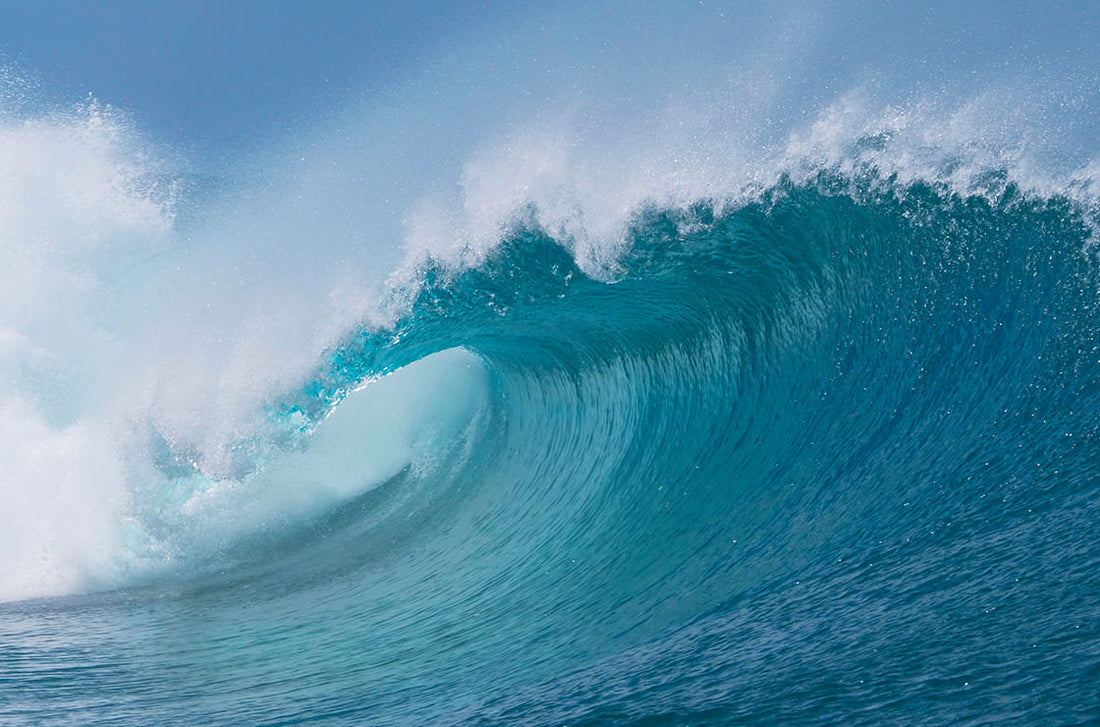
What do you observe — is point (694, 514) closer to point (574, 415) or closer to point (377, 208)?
point (574, 415)

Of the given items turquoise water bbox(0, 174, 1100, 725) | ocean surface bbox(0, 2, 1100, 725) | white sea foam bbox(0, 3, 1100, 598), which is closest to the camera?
turquoise water bbox(0, 174, 1100, 725)

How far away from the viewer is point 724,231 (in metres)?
7.61

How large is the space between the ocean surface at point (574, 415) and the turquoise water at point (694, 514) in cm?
3

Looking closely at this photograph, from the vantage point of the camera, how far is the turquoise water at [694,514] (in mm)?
3670

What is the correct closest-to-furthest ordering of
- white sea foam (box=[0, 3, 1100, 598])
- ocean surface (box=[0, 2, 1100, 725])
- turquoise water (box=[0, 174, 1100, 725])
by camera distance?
turquoise water (box=[0, 174, 1100, 725])
ocean surface (box=[0, 2, 1100, 725])
white sea foam (box=[0, 3, 1100, 598])

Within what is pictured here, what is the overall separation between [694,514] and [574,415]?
11.8ft

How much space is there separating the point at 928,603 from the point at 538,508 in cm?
471

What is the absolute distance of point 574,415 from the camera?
9.65 metres

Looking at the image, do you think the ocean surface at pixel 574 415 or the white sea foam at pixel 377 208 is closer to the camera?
the ocean surface at pixel 574 415

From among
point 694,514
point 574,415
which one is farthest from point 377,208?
point 694,514

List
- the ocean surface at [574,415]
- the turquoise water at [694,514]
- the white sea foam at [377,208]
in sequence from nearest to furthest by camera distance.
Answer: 1. the turquoise water at [694,514]
2. the ocean surface at [574,415]
3. the white sea foam at [377,208]

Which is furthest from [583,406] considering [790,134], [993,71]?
[993,71]

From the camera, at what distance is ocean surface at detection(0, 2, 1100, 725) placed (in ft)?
13.4

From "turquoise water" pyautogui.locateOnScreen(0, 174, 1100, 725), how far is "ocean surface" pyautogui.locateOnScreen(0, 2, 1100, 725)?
3 centimetres
